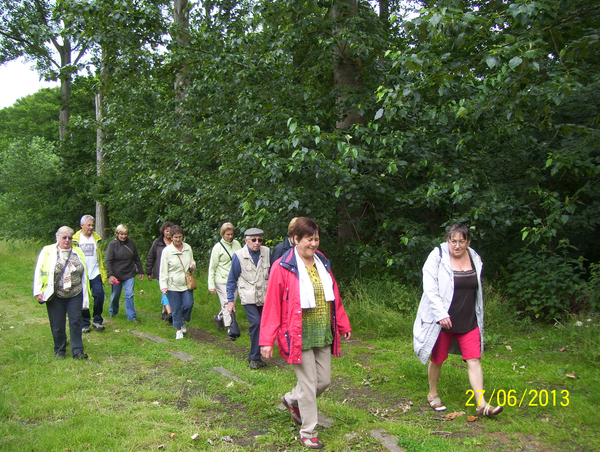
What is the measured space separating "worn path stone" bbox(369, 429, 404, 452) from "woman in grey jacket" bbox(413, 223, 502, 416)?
0.86 m

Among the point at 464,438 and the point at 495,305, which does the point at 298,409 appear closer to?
the point at 464,438

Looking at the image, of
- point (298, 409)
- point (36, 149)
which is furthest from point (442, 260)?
point (36, 149)

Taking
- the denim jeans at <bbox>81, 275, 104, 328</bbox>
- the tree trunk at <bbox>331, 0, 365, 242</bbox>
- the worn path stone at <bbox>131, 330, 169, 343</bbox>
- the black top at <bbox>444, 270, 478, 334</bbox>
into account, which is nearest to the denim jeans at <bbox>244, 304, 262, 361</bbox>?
the worn path stone at <bbox>131, 330, 169, 343</bbox>

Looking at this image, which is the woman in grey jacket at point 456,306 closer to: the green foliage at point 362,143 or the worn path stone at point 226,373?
the worn path stone at point 226,373

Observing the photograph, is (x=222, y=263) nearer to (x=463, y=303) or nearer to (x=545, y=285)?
(x=463, y=303)

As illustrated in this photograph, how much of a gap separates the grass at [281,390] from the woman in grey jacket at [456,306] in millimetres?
543

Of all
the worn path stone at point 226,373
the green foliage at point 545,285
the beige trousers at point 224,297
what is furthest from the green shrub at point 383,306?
the worn path stone at point 226,373

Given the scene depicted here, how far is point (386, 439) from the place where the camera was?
4.27 meters

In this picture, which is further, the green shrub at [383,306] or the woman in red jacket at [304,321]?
the green shrub at [383,306]

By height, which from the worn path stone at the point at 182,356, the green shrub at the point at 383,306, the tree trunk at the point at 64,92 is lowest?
Answer: the worn path stone at the point at 182,356

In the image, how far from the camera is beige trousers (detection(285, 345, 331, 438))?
4.22m

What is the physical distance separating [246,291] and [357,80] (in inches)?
206
